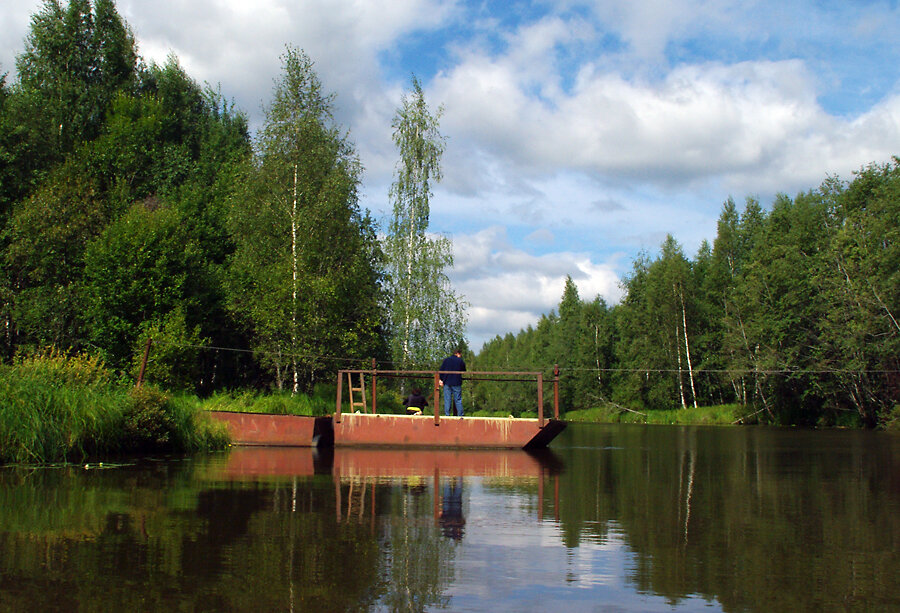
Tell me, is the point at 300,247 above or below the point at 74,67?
below

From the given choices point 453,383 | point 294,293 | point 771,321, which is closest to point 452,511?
point 453,383

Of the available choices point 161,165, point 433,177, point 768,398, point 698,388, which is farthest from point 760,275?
point 161,165

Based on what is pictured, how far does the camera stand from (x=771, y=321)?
143 ft

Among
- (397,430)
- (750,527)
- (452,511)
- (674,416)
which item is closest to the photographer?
(750,527)

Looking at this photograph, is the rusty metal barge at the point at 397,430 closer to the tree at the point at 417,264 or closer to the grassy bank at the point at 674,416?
the tree at the point at 417,264

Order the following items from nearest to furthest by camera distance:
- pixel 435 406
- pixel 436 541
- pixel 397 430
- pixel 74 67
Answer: pixel 436 541 < pixel 435 406 < pixel 397 430 < pixel 74 67

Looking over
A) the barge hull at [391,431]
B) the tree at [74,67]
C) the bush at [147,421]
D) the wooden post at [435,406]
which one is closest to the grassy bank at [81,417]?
the bush at [147,421]

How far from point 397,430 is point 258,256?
1274cm

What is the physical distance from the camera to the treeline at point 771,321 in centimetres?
3788

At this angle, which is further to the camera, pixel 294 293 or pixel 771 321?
pixel 771 321

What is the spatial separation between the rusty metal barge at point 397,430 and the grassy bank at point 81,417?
1.73 metres

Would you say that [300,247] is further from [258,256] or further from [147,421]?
[147,421]

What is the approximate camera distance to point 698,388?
57.9m

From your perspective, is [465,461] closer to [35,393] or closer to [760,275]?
[35,393]
